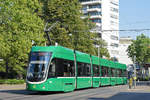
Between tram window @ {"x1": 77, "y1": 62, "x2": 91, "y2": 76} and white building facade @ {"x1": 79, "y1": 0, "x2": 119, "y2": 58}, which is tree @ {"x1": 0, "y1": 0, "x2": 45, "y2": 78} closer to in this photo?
tram window @ {"x1": 77, "y1": 62, "x2": 91, "y2": 76}

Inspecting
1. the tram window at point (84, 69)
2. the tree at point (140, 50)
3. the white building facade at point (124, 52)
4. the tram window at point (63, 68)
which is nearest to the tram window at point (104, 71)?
the tram window at point (84, 69)

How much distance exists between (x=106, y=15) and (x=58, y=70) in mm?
80287

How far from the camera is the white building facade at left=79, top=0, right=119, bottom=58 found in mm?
98219

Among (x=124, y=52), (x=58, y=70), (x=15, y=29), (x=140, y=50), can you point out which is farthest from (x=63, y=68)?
(x=124, y=52)

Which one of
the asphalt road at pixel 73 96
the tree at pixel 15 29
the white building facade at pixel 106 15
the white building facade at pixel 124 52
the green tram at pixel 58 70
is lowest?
the asphalt road at pixel 73 96

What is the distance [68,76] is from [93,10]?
2987 inches

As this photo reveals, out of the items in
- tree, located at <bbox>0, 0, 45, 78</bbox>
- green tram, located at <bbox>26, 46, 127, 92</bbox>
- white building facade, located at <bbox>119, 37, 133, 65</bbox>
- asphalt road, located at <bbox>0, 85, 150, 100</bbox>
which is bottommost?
asphalt road, located at <bbox>0, 85, 150, 100</bbox>

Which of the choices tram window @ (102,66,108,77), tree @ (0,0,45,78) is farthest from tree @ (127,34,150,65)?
tree @ (0,0,45,78)

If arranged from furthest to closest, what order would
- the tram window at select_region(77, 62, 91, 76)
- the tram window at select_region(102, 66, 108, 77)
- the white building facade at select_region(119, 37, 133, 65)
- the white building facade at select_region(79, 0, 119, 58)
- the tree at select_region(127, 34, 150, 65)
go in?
the white building facade at select_region(119, 37, 133, 65) → the white building facade at select_region(79, 0, 119, 58) → the tree at select_region(127, 34, 150, 65) → the tram window at select_region(102, 66, 108, 77) → the tram window at select_region(77, 62, 91, 76)

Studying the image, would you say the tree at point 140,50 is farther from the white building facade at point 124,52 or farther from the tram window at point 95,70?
the tram window at point 95,70

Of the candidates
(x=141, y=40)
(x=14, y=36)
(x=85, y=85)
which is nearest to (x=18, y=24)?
(x=14, y=36)

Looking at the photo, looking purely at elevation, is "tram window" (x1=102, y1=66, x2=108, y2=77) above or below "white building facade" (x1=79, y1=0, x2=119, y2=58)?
below

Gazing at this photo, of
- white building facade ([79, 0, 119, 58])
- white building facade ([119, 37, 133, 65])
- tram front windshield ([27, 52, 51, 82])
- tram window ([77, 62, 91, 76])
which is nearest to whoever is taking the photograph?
tram front windshield ([27, 52, 51, 82])

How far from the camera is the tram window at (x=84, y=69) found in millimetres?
26375
